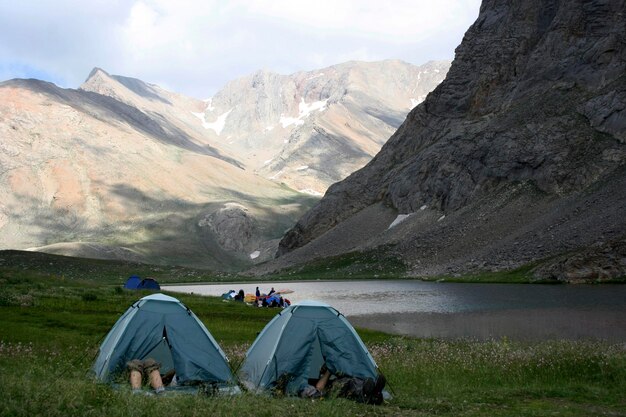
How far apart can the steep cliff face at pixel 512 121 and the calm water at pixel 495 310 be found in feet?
146

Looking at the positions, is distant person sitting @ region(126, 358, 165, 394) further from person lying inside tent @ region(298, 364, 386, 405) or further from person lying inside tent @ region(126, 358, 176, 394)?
person lying inside tent @ region(298, 364, 386, 405)

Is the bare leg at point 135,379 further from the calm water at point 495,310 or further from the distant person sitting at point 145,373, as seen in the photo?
the calm water at point 495,310

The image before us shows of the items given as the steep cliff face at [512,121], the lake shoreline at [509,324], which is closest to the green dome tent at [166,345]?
the lake shoreline at [509,324]

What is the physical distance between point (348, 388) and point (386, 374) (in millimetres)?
5386

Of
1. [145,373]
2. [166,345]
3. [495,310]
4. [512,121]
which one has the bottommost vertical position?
[495,310]

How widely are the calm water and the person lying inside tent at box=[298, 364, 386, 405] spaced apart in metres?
18.7

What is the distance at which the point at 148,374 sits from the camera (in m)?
18.5

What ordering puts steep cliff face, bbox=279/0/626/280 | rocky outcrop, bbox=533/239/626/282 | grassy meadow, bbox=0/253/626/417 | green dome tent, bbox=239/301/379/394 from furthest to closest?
steep cliff face, bbox=279/0/626/280 < rocky outcrop, bbox=533/239/626/282 < green dome tent, bbox=239/301/379/394 < grassy meadow, bbox=0/253/626/417

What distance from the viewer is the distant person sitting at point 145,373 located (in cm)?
1780

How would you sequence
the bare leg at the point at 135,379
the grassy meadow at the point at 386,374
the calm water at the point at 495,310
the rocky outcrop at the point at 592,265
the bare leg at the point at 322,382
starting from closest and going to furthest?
the grassy meadow at the point at 386,374
the bare leg at the point at 135,379
the bare leg at the point at 322,382
the calm water at the point at 495,310
the rocky outcrop at the point at 592,265

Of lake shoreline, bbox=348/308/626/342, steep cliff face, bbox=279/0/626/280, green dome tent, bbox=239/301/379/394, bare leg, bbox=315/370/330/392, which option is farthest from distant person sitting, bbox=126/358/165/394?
steep cliff face, bbox=279/0/626/280

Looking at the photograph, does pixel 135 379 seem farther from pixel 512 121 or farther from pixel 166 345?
pixel 512 121

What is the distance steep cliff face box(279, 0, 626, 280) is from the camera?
111750 mm

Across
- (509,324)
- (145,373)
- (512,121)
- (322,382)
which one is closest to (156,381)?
(145,373)
